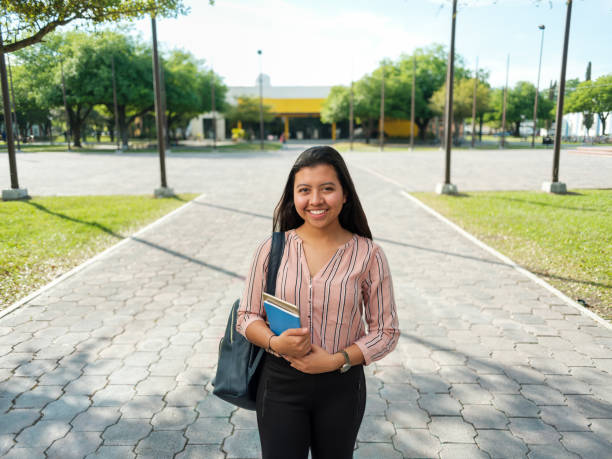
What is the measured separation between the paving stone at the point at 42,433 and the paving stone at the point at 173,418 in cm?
58

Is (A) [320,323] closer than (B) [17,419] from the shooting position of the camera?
Yes

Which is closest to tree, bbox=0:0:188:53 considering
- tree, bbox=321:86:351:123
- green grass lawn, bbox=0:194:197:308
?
green grass lawn, bbox=0:194:197:308

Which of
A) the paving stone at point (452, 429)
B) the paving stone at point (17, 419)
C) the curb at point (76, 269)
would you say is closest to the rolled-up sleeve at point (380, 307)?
the paving stone at point (452, 429)

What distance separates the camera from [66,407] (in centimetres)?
359

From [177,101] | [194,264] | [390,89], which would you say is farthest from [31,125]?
[390,89]

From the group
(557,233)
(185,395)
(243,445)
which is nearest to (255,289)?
(243,445)

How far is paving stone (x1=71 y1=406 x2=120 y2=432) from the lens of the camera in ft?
11.0

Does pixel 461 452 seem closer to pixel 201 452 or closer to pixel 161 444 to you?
pixel 201 452

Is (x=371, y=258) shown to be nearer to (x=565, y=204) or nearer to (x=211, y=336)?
(x=211, y=336)

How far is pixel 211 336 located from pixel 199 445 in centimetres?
174

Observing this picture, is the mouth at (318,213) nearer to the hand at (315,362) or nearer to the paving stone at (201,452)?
the hand at (315,362)

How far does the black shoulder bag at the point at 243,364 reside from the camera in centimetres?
209

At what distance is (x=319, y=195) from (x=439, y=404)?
2.33 m

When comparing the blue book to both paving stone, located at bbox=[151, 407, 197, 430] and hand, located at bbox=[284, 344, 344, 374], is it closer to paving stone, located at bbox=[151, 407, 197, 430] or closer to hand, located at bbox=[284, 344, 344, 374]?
hand, located at bbox=[284, 344, 344, 374]
